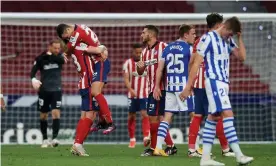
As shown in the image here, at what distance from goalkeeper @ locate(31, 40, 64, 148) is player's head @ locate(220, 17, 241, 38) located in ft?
21.5

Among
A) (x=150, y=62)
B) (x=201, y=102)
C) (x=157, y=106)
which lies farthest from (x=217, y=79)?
(x=150, y=62)

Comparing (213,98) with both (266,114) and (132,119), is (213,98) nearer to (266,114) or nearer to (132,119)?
(132,119)

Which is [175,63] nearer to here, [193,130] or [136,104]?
[193,130]

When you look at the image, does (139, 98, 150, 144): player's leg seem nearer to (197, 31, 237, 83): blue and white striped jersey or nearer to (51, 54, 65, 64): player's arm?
(51, 54, 65, 64): player's arm

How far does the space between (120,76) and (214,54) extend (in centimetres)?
1103

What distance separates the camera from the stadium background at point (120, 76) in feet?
54.2

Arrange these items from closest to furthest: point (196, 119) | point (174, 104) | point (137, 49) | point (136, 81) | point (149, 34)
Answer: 1. point (196, 119)
2. point (174, 104)
3. point (149, 34)
4. point (137, 49)
5. point (136, 81)

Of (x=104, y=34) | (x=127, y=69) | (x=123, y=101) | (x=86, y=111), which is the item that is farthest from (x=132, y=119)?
(x=104, y=34)

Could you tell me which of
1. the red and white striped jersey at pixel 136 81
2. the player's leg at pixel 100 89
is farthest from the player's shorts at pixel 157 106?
the red and white striped jersey at pixel 136 81

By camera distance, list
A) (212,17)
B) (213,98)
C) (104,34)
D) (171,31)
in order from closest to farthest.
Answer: (213,98) < (212,17) < (171,31) < (104,34)

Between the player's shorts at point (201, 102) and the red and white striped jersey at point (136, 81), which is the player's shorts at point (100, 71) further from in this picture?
the red and white striped jersey at point (136, 81)

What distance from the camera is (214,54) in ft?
27.2

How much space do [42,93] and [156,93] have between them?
465 centimetres

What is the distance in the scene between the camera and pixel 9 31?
770 inches
